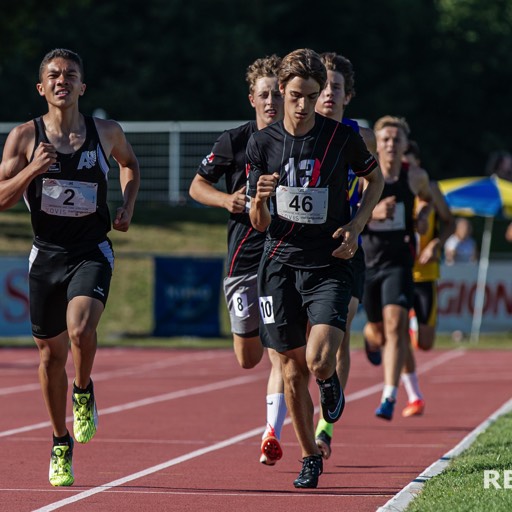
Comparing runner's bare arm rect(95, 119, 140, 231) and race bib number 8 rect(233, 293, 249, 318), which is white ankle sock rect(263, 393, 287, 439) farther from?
runner's bare arm rect(95, 119, 140, 231)

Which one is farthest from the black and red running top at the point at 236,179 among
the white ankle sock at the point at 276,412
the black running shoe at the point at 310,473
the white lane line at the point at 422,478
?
the white lane line at the point at 422,478

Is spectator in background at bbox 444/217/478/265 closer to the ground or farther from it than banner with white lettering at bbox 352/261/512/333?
farther from it

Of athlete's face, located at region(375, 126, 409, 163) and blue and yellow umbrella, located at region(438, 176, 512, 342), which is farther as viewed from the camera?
blue and yellow umbrella, located at region(438, 176, 512, 342)

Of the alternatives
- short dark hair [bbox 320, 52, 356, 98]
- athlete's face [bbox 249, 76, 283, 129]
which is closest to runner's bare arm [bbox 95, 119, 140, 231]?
athlete's face [bbox 249, 76, 283, 129]

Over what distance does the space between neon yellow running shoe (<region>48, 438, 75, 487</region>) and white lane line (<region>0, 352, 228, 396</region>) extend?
6971 mm

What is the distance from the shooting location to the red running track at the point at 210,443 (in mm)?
7402

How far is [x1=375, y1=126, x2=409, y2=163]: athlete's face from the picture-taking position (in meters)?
11.6

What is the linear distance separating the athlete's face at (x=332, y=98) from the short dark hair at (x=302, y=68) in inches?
59.0

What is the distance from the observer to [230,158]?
8.73 meters

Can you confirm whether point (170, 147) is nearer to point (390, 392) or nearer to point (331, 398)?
point (390, 392)

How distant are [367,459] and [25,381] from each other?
7.77 meters

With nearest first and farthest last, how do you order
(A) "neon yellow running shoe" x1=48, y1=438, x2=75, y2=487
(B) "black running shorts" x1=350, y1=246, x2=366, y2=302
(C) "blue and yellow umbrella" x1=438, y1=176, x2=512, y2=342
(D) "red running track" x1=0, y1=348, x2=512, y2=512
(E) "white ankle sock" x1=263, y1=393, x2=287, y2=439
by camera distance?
(D) "red running track" x1=0, y1=348, x2=512, y2=512 → (A) "neon yellow running shoe" x1=48, y1=438, x2=75, y2=487 → (E) "white ankle sock" x1=263, y1=393, x2=287, y2=439 → (B) "black running shorts" x1=350, y1=246, x2=366, y2=302 → (C) "blue and yellow umbrella" x1=438, y1=176, x2=512, y2=342

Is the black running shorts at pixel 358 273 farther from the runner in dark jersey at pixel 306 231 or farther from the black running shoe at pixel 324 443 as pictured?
the runner in dark jersey at pixel 306 231

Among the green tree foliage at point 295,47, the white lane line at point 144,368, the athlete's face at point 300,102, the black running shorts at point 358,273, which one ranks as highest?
the green tree foliage at point 295,47
